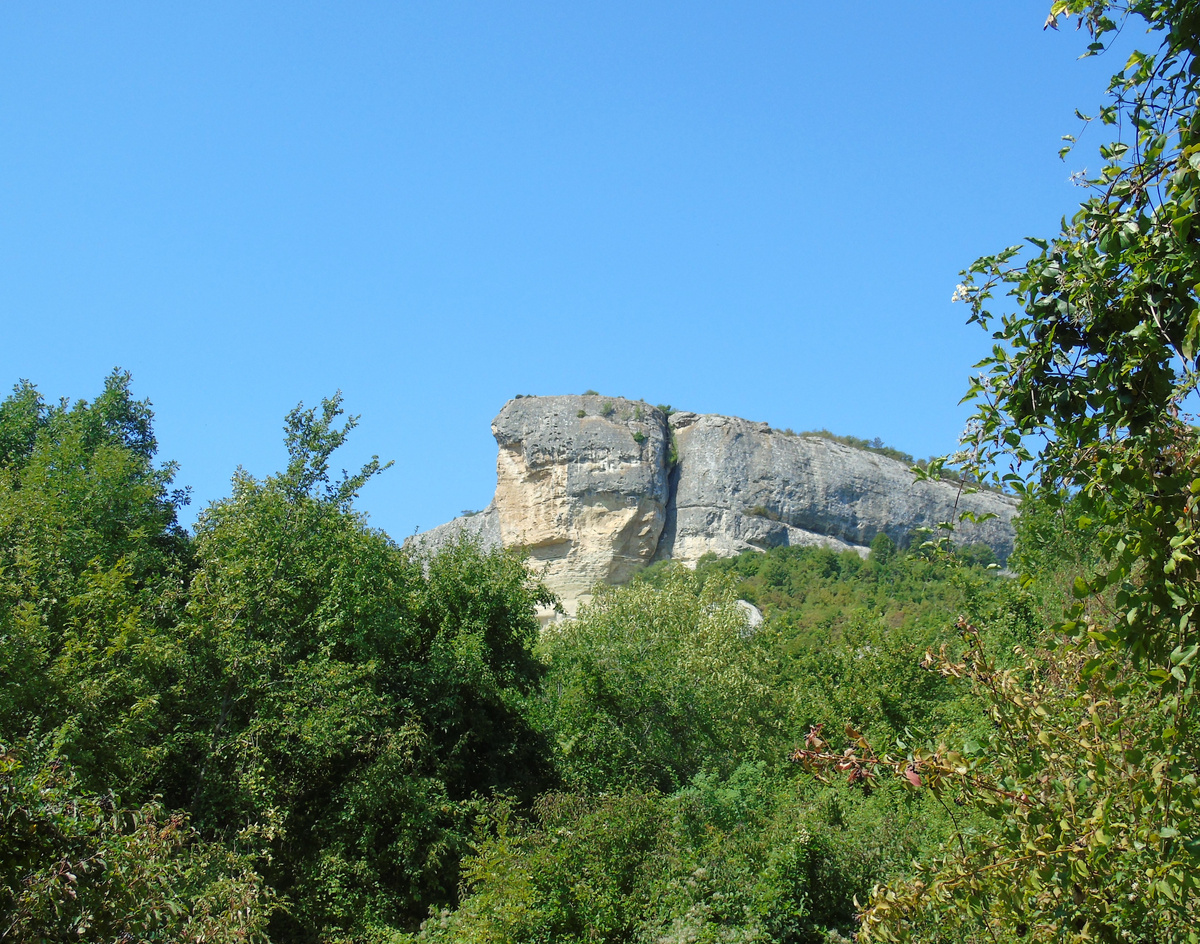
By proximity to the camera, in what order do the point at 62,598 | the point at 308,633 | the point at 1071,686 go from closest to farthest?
the point at 1071,686, the point at 62,598, the point at 308,633

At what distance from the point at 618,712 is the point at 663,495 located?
159 ft

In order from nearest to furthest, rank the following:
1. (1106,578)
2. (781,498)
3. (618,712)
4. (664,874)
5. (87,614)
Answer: (1106,578)
(664,874)
(87,614)
(618,712)
(781,498)

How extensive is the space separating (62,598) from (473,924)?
22.5 feet

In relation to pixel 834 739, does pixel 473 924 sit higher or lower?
lower

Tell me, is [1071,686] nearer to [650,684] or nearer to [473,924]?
[473,924]

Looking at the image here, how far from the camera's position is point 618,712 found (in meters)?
17.4

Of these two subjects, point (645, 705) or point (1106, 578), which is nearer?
point (1106, 578)

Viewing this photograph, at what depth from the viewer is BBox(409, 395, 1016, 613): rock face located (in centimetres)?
6384

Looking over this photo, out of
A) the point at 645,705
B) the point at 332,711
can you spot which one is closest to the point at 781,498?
the point at 645,705

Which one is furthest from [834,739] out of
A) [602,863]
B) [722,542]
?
[722,542]

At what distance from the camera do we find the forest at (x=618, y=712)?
134 inches

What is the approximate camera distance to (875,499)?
68.8 m

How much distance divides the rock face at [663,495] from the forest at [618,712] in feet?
120

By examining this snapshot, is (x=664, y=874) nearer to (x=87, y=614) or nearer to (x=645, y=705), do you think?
(x=645, y=705)
